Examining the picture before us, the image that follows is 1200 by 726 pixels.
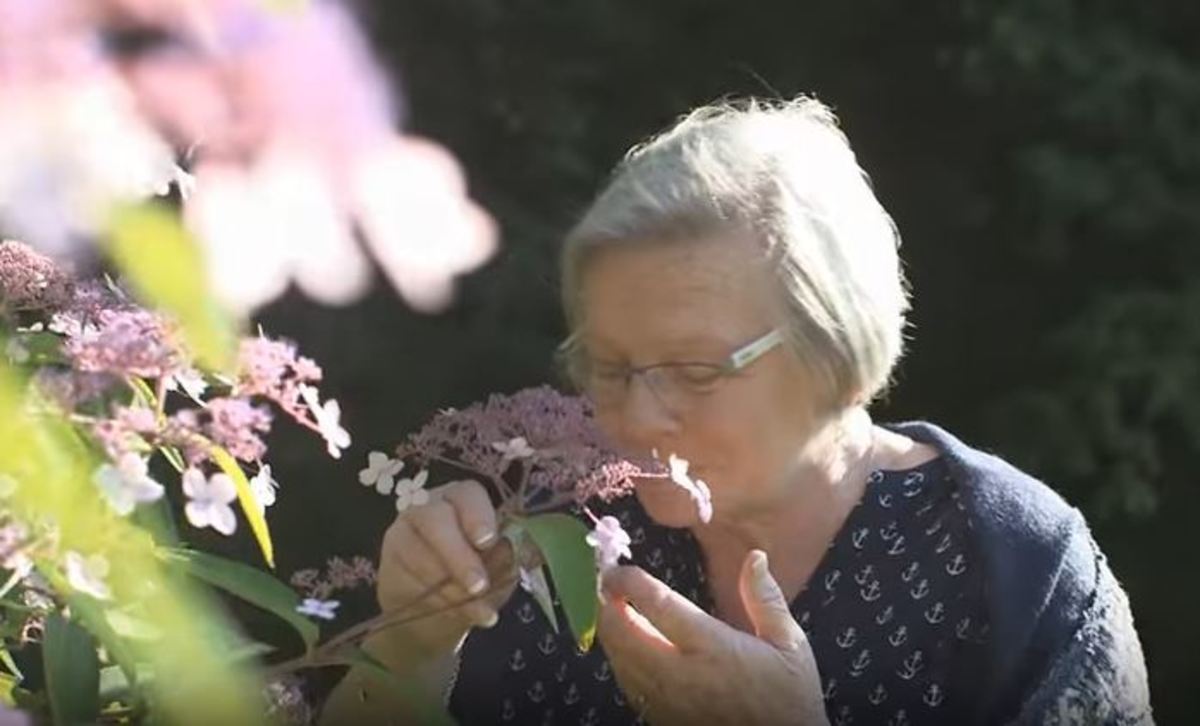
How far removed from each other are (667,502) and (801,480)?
10.6 inches

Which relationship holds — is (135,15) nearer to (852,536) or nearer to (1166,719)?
(852,536)

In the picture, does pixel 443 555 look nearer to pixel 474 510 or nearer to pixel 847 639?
pixel 474 510

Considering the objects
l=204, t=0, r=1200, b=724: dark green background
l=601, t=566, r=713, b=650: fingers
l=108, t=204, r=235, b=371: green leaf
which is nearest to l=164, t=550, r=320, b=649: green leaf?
l=601, t=566, r=713, b=650: fingers

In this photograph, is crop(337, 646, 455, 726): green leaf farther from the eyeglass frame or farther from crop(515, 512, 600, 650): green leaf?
the eyeglass frame

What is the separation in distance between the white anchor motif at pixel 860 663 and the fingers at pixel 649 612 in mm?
465

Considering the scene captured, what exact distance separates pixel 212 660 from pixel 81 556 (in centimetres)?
12

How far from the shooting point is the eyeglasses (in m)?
1.41

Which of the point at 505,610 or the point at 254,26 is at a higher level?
the point at 254,26

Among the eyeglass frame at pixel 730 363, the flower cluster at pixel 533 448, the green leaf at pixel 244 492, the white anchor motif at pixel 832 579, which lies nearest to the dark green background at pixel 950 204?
the white anchor motif at pixel 832 579

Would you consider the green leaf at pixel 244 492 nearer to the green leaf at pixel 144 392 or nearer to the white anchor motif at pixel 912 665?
the green leaf at pixel 144 392

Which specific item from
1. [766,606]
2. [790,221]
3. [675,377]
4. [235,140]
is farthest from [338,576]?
[790,221]

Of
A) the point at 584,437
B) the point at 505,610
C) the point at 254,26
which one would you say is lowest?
the point at 505,610

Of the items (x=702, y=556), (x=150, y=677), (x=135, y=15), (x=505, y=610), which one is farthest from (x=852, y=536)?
(x=135, y=15)

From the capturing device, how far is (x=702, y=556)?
163 cm
